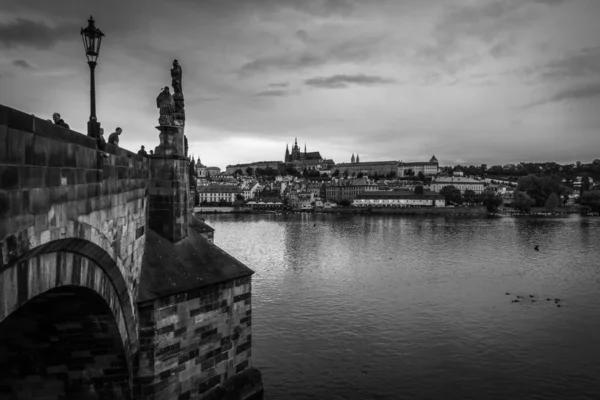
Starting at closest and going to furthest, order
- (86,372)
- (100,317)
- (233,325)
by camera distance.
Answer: (100,317), (86,372), (233,325)

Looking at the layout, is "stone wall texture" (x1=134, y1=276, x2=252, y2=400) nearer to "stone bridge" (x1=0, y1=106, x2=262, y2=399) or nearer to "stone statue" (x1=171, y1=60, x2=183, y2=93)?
"stone bridge" (x1=0, y1=106, x2=262, y2=399)

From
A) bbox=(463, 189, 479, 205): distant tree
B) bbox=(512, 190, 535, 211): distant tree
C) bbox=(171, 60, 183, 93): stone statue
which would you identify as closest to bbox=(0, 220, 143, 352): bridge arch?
bbox=(171, 60, 183, 93): stone statue

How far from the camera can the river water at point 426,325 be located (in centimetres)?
1903

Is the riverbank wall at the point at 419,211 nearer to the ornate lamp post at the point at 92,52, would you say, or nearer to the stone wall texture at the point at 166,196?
the stone wall texture at the point at 166,196

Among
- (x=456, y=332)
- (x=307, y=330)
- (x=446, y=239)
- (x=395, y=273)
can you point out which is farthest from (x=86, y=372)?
(x=446, y=239)

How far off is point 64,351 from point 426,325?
2069 cm

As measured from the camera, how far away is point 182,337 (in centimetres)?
1214

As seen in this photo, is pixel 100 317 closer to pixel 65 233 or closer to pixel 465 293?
pixel 65 233

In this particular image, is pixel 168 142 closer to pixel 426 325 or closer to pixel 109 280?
pixel 109 280

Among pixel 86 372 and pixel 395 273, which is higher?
pixel 86 372

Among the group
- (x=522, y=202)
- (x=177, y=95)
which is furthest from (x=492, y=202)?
(x=177, y=95)

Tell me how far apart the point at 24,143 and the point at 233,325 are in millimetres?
9608

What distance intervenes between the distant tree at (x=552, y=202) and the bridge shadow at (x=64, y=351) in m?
149

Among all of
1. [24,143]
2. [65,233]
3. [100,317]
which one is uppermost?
[24,143]
